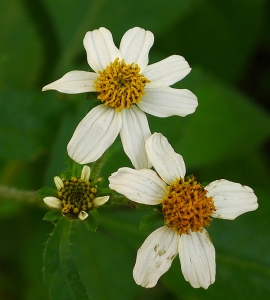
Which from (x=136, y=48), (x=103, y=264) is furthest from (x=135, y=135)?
(x=103, y=264)

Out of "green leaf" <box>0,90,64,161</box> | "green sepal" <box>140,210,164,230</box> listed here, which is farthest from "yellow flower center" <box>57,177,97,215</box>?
"green leaf" <box>0,90,64,161</box>

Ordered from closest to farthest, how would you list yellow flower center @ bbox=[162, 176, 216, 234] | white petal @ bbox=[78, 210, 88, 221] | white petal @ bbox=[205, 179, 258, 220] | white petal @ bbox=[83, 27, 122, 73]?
white petal @ bbox=[78, 210, 88, 221], yellow flower center @ bbox=[162, 176, 216, 234], white petal @ bbox=[205, 179, 258, 220], white petal @ bbox=[83, 27, 122, 73]

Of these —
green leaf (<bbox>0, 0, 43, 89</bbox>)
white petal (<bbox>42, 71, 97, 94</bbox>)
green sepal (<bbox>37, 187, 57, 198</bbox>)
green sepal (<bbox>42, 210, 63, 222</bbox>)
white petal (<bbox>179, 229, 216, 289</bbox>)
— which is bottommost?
white petal (<bbox>179, 229, 216, 289</bbox>)

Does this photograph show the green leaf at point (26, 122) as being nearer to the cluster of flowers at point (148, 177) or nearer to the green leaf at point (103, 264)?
the green leaf at point (103, 264)

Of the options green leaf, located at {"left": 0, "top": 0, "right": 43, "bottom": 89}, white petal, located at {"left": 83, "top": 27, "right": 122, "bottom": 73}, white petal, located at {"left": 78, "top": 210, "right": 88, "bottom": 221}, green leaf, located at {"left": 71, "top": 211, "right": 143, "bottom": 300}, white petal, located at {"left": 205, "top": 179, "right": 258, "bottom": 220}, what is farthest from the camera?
green leaf, located at {"left": 0, "top": 0, "right": 43, "bottom": 89}

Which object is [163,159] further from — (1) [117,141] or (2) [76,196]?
(1) [117,141]

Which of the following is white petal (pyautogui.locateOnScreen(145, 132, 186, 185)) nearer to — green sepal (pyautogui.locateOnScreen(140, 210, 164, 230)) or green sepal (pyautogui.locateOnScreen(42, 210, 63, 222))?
green sepal (pyautogui.locateOnScreen(140, 210, 164, 230))
